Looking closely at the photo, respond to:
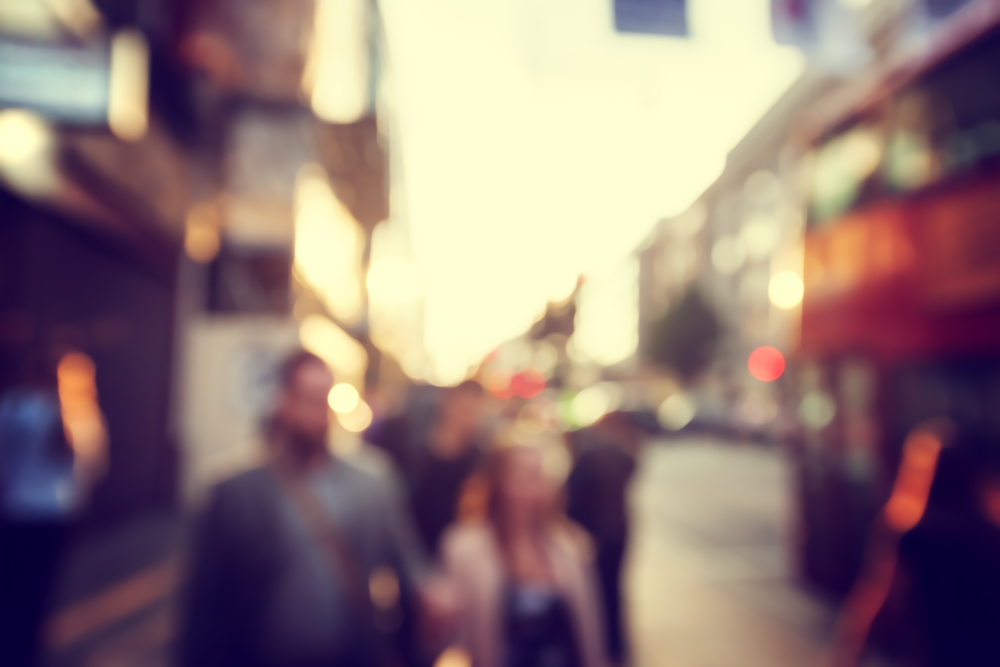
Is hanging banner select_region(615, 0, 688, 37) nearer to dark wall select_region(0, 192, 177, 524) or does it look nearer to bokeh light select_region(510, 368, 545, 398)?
dark wall select_region(0, 192, 177, 524)

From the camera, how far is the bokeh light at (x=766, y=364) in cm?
3766

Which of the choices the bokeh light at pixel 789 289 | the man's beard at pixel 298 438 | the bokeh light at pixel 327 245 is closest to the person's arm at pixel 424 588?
the man's beard at pixel 298 438

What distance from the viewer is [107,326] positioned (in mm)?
9094

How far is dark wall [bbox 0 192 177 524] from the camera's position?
6863mm

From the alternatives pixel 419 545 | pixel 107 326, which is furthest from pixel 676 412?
pixel 419 545

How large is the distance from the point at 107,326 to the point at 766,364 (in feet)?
119

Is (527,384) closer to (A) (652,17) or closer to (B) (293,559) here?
(A) (652,17)

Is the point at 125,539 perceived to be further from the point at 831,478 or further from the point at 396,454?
the point at 831,478

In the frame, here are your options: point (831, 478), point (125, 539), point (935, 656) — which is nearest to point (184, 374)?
point (125, 539)

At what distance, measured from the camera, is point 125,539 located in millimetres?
8789

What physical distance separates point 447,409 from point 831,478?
4507 millimetres

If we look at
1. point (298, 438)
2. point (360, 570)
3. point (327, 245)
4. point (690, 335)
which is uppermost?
point (327, 245)

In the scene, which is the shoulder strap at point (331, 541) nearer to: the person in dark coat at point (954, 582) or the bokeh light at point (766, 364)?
the person in dark coat at point (954, 582)

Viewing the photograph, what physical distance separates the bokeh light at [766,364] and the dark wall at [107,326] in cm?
3350
